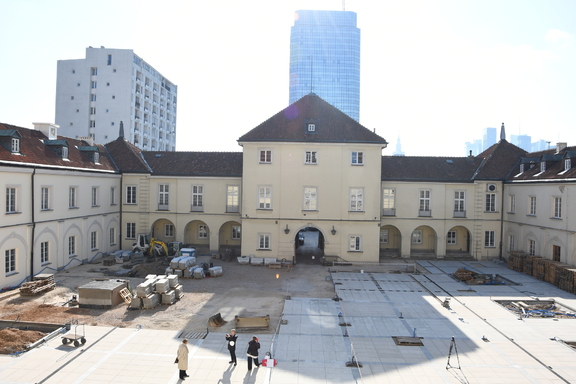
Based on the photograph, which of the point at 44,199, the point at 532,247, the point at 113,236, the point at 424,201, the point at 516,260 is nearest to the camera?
the point at 44,199

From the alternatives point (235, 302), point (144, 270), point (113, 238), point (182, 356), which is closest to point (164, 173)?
point (113, 238)

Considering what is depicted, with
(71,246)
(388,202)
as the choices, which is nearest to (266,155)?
(388,202)

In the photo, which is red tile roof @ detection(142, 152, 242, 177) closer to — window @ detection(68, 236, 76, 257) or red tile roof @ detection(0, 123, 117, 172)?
red tile roof @ detection(0, 123, 117, 172)

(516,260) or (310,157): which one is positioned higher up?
(310,157)

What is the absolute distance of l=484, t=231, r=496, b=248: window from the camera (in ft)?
124

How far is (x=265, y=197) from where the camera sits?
1351 inches

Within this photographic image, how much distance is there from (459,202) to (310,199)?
1485 centimetres

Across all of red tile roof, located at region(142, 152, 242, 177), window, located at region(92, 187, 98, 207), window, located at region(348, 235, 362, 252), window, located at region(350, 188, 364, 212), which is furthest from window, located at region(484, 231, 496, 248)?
window, located at region(92, 187, 98, 207)

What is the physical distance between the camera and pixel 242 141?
33.7 metres

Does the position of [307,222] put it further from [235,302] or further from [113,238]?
[113,238]

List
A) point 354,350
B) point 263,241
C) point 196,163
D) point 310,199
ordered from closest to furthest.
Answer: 1. point 354,350
2. point 310,199
3. point 263,241
4. point 196,163

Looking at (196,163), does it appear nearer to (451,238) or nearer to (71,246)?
(71,246)

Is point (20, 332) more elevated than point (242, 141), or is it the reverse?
point (242, 141)

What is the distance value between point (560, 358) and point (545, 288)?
12864 mm
